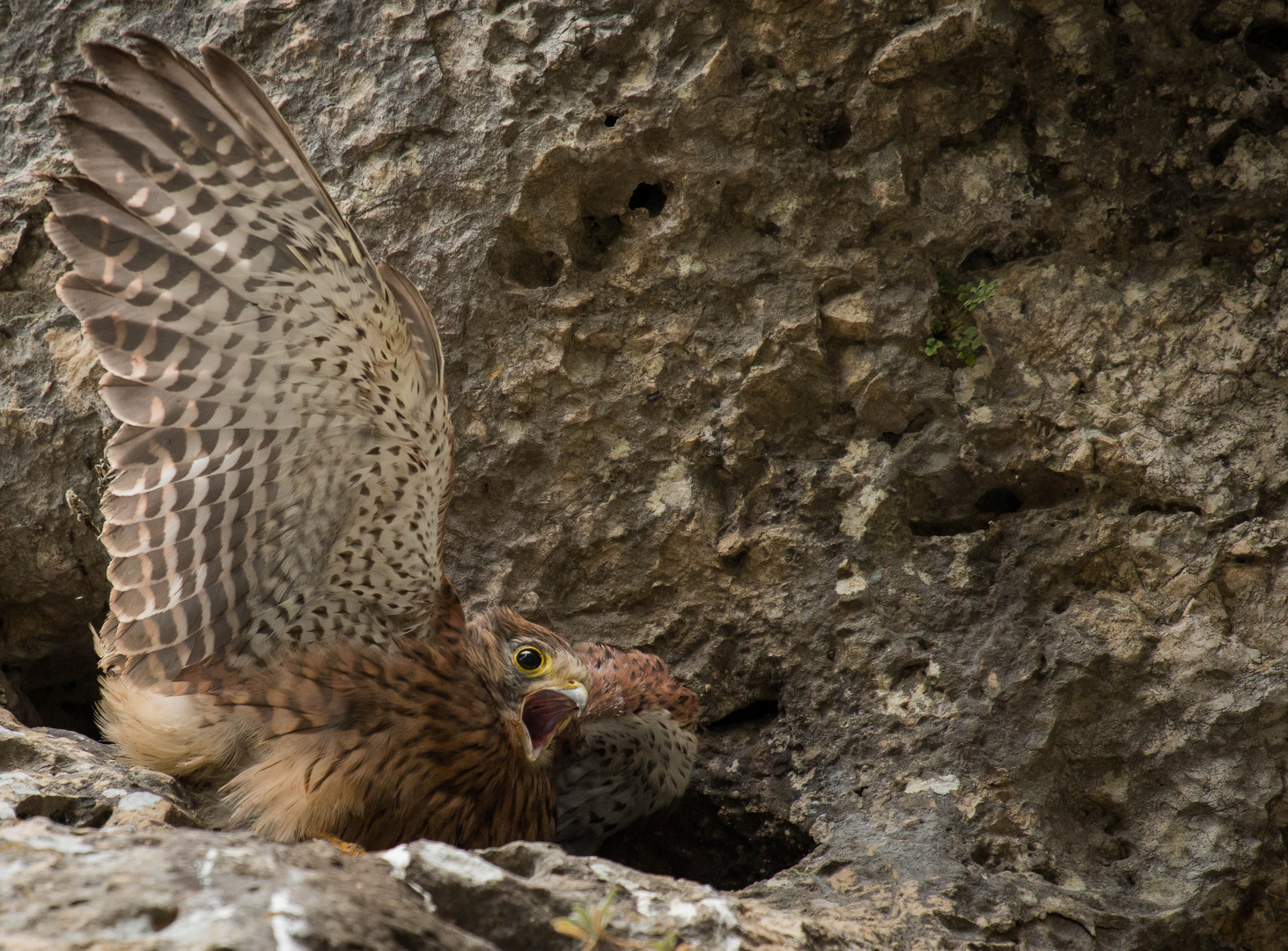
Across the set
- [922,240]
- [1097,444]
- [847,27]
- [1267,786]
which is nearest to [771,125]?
[847,27]

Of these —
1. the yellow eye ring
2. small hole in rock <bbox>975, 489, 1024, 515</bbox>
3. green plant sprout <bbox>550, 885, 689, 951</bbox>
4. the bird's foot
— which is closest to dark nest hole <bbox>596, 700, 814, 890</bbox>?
the yellow eye ring

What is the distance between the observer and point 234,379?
238 centimetres

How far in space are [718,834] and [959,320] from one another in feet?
5.64

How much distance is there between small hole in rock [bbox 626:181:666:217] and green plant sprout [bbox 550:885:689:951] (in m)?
2.10

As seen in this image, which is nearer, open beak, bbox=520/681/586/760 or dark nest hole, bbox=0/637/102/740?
open beak, bbox=520/681/586/760

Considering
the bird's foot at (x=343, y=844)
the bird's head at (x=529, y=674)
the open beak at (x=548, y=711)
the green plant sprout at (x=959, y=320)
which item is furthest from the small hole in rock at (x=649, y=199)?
the bird's foot at (x=343, y=844)

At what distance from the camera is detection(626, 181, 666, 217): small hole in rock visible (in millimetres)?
3168

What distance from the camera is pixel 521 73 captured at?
3082 millimetres

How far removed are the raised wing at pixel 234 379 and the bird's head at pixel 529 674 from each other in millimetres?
273

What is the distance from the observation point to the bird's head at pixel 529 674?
2.86 meters

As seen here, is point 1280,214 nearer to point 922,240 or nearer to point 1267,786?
point 922,240

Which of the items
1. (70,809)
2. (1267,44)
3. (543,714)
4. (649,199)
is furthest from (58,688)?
(1267,44)

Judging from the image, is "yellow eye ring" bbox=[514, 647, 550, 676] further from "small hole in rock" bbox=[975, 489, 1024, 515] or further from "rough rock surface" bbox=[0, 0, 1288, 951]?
"small hole in rock" bbox=[975, 489, 1024, 515]

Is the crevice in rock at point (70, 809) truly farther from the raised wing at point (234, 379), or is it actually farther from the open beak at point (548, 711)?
the open beak at point (548, 711)
